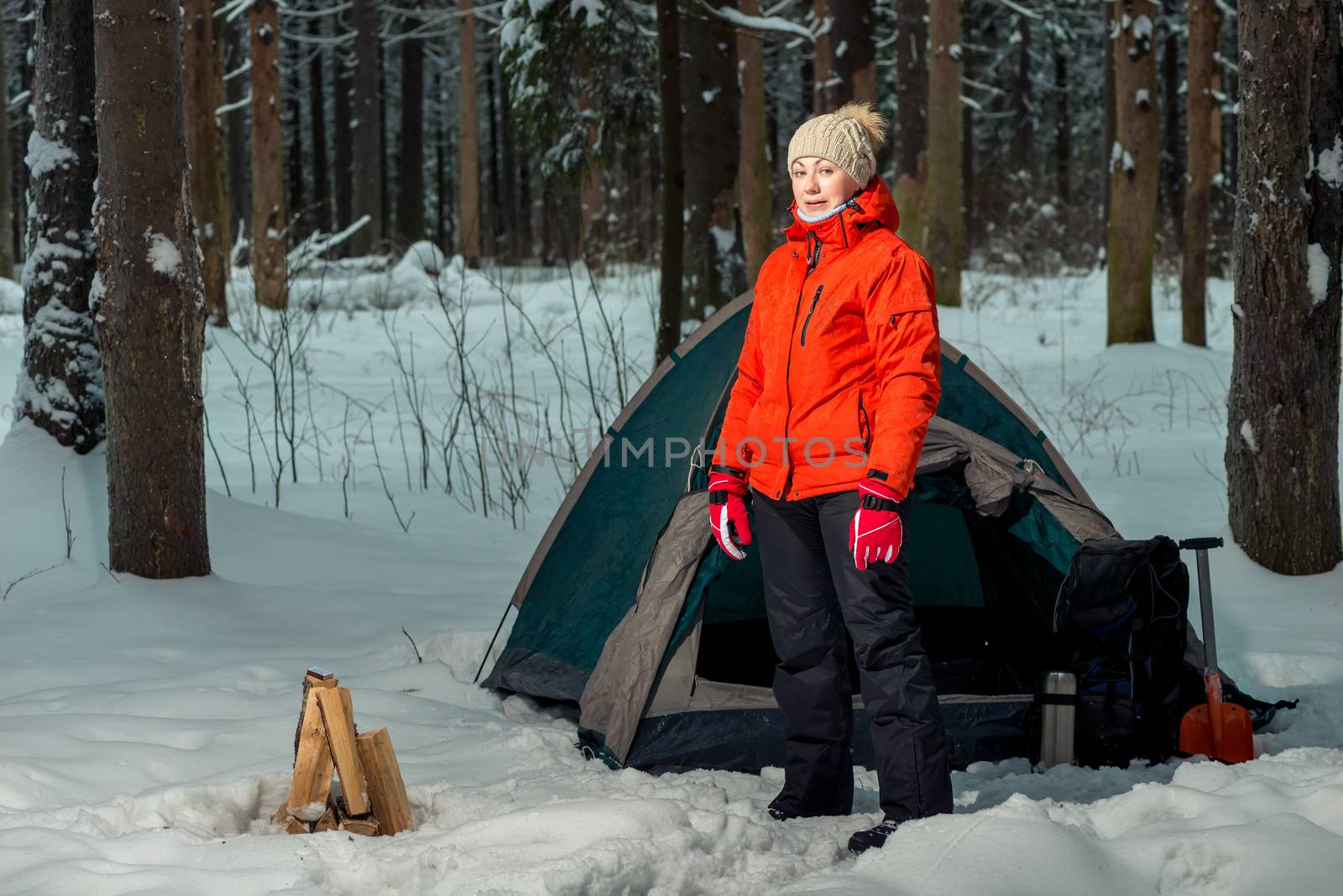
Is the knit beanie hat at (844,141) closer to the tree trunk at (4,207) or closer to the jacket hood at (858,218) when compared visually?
the jacket hood at (858,218)

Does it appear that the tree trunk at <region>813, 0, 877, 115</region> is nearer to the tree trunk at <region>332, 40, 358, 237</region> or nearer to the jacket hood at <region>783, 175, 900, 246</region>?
the jacket hood at <region>783, 175, 900, 246</region>

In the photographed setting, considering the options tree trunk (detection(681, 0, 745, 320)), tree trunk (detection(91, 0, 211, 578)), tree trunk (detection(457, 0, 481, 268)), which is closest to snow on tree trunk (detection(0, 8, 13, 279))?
tree trunk (detection(457, 0, 481, 268))

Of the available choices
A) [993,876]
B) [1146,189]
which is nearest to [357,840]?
[993,876]

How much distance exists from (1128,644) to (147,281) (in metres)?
3.57

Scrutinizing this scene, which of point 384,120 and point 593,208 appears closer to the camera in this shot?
point 593,208

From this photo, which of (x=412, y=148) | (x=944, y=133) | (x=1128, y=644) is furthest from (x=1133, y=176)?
(x=412, y=148)

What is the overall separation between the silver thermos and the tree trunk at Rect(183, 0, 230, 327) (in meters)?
9.76

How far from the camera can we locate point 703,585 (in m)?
3.74

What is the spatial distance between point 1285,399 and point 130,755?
4371 millimetres

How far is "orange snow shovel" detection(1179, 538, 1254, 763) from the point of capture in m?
3.63

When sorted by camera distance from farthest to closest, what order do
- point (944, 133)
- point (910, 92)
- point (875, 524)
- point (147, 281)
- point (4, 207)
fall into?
point (4, 207) < point (910, 92) < point (944, 133) < point (147, 281) < point (875, 524)

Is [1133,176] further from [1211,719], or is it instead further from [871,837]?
[871,837]

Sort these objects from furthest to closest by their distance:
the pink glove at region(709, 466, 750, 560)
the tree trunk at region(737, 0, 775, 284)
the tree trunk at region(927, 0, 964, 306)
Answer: the tree trunk at region(737, 0, 775, 284)
the tree trunk at region(927, 0, 964, 306)
the pink glove at region(709, 466, 750, 560)

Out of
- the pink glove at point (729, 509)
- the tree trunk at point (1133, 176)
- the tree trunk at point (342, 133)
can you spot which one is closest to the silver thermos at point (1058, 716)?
the pink glove at point (729, 509)
